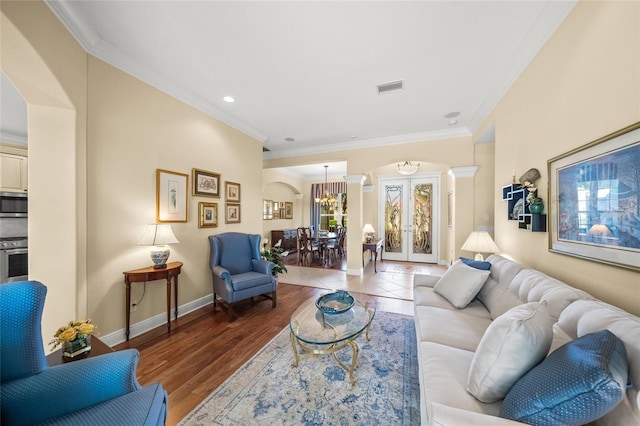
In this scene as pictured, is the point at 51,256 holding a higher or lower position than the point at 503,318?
higher

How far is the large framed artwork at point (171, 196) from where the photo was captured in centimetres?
272

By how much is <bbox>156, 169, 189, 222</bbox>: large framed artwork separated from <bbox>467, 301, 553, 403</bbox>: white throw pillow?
10.6ft

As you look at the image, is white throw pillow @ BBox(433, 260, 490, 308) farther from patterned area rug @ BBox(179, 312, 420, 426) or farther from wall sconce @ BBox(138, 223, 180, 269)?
wall sconce @ BBox(138, 223, 180, 269)

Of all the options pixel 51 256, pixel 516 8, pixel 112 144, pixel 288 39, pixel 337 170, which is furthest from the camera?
pixel 337 170

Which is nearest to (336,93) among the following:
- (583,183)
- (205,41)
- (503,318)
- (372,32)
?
(372,32)

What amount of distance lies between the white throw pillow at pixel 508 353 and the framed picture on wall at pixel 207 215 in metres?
3.35

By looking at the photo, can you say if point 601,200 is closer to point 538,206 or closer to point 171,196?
point 538,206

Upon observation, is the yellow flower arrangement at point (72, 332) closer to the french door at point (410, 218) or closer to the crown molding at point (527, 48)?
the crown molding at point (527, 48)

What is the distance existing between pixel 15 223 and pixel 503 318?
6.00m

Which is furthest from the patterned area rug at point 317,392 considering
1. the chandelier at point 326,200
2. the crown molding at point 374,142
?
the chandelier at point 326,200

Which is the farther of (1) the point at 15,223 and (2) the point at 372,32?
(1) the point at 15,223

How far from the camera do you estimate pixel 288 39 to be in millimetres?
2074

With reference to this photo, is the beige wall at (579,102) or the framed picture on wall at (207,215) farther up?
the beige wall at (579,102)

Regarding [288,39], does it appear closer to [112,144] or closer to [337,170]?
[112,144]
